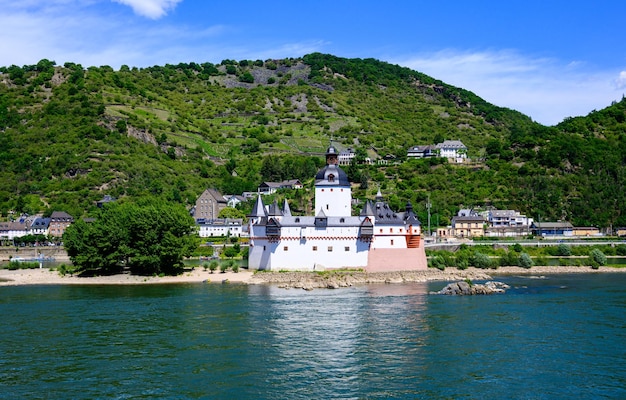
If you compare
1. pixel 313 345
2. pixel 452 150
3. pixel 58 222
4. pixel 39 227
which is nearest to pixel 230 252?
pixel 58 222

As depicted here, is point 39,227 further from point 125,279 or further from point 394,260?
point 394,260

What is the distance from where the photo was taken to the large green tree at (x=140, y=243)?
60.2m

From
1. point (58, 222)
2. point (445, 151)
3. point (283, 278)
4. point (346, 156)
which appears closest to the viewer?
point (283, 278)

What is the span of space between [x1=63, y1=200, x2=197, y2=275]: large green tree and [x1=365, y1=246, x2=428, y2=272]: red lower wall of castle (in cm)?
1783

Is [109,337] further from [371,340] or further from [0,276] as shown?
[0,276]

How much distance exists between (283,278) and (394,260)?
457 inches

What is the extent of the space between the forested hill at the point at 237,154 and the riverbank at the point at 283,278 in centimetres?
4231

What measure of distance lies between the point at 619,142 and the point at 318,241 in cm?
9757

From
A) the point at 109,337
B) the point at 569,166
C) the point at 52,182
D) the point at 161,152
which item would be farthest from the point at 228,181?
the point at 109,337

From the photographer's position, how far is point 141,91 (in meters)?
185

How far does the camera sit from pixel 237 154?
15900cm

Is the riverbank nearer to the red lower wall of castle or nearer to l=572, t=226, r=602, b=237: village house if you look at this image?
the red lower wall of castle

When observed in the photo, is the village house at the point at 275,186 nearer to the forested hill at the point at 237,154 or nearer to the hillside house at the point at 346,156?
the forested hill at the point at 237,154

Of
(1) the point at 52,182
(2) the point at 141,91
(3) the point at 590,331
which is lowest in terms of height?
(3) the point at 590,331
